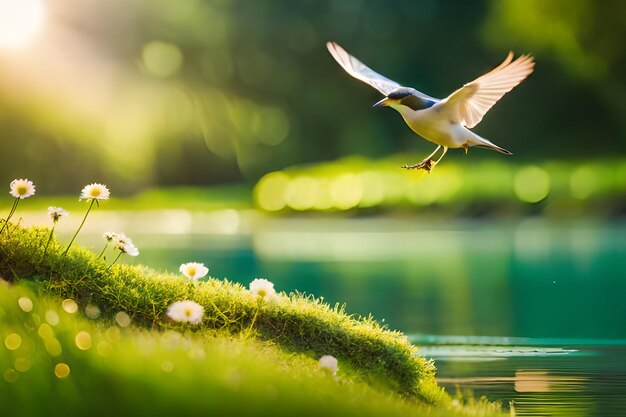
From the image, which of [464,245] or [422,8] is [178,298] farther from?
[422,8]

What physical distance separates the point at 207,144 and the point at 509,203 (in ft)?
35.1

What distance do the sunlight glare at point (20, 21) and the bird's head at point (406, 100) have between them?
2211 centimetres

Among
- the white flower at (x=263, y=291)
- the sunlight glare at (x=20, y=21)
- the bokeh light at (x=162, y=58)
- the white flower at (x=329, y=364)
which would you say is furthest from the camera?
the bokeh light at (x=162, y=58)

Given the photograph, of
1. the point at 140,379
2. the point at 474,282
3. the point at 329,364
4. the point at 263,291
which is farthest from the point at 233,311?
the point at 474,282

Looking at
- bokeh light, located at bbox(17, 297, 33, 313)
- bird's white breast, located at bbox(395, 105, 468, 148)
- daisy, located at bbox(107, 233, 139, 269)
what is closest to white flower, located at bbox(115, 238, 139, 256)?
daisy, located at bbox(107, 233, 139, 269)

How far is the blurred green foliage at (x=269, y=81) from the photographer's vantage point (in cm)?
2508

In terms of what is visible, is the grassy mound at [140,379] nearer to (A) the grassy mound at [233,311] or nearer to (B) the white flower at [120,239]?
(A) the grassy mound at [233,311]

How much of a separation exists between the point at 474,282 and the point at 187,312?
7158mm

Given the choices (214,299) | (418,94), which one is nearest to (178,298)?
(214,299)

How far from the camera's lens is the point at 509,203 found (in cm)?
1903

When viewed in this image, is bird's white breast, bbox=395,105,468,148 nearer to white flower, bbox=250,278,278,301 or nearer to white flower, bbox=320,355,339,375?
white flower, bbox=250,278,278,301

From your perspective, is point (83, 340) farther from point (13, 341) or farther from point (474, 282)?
point (474, 282)

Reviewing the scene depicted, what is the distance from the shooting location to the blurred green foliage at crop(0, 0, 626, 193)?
25078mm

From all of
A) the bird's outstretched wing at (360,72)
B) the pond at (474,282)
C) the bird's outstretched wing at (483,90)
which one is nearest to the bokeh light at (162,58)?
the pond at (474,282)
